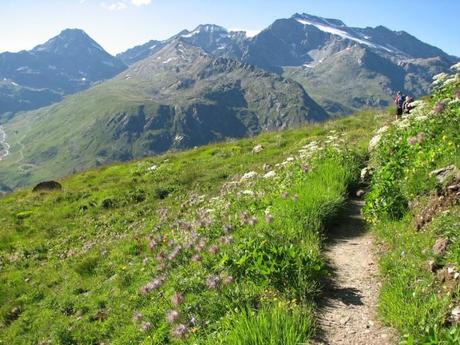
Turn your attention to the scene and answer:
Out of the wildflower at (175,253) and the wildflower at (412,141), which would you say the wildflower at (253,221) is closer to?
the wildflower at (175,253)

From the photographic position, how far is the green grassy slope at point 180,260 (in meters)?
7.15

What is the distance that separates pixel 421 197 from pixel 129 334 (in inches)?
269

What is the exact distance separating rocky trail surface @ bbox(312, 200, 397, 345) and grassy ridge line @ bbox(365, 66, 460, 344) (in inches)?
11.6

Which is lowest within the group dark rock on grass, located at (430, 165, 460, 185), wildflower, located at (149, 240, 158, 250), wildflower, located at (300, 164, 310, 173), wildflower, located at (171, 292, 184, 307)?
wildflower, located at (149, 240, 158, 250)

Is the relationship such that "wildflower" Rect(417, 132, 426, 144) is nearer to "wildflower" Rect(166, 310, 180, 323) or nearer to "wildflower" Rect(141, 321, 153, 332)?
"wildflower" Rect(166, 310, 180, 323)

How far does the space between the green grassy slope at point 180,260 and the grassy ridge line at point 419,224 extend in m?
1.22

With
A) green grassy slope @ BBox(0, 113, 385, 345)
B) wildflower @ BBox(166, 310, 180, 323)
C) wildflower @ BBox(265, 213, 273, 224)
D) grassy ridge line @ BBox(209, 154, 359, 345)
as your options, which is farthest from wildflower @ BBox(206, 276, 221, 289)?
wildflower @ BBox(265, 213, 273, 224)

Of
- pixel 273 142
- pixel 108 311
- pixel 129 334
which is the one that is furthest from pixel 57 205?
pixel 129 334

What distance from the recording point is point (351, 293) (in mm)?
7895

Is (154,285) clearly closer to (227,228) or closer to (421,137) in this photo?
(227,228)

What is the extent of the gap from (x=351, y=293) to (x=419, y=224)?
2282 mm

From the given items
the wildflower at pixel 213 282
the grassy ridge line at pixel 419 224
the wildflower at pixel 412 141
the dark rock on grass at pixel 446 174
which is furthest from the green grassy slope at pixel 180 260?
the dark rock on grass at pixel 446 174

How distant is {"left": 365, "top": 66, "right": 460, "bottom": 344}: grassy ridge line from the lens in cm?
607

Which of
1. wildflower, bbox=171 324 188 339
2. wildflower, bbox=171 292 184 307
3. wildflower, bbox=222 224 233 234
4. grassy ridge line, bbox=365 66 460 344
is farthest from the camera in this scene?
wildflower, bbox=222 224 233 234
